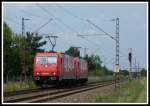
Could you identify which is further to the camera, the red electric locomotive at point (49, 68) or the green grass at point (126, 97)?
the red electric locomotive at point (49, 68)

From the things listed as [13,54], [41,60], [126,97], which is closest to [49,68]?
[41,60]

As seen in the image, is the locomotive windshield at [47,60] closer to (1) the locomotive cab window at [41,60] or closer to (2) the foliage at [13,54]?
(1) the locomotive cab window at [41,60]

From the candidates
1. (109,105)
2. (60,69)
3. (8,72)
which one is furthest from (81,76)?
(109,105)

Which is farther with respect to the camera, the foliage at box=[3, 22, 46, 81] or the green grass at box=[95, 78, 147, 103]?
the foliage at box=[3, 22, 46, 81]

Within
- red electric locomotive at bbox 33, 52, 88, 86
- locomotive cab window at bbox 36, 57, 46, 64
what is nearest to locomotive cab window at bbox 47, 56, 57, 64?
red electric locomotive at bbox 33, 52, 88, 86

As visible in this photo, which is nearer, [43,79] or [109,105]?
[109,105]

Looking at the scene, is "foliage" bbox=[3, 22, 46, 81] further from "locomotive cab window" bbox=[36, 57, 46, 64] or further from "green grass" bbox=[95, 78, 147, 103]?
"green grass" bbox=[95, 78, 147, 103]

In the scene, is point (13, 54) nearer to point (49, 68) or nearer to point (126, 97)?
point (49, 68)

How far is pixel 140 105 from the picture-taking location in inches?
776

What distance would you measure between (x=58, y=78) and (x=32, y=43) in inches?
2029

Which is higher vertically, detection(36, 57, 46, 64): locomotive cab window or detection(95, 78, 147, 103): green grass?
detection(36, 57, 46, 64): locomotive cab window

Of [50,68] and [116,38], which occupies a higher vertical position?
[116,38]

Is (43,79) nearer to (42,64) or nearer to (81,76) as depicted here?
(42,64)

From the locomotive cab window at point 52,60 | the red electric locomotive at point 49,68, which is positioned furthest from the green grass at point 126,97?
the locomotive cab window at point 52,60
